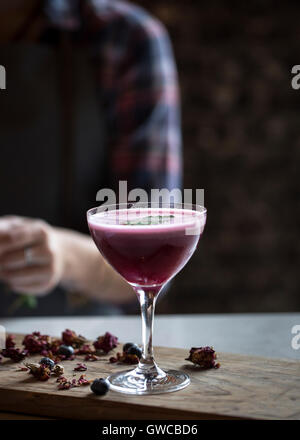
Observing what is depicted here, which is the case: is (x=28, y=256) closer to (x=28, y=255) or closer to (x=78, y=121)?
(x=28, y=255)

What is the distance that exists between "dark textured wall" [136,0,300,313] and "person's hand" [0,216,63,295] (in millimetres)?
1856

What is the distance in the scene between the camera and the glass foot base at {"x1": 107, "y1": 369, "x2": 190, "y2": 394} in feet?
2.67

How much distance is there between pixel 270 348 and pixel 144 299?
32 cm

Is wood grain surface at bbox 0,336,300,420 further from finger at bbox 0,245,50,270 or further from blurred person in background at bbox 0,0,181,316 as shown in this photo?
blurred person in background at bbox 0,0,181,316

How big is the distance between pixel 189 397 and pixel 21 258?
29.8 inches

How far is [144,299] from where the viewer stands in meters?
0.89

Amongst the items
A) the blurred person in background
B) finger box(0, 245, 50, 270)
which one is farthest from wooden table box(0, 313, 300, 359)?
the blurred person in background

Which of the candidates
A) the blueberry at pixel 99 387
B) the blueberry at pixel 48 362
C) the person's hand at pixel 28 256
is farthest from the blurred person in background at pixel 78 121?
the blueberry at pixel 99 387

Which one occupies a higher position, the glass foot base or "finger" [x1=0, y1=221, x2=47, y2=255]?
"finger" [x1=0, y1=221, x2=47, y2=255]

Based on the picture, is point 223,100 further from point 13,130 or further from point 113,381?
point 113,381

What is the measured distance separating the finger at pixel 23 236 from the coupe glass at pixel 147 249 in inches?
23.2

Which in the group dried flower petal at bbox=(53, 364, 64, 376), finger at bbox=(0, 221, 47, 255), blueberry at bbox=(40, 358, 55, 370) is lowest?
dried flower petal at bbox=(53, 364, 64, 376)
